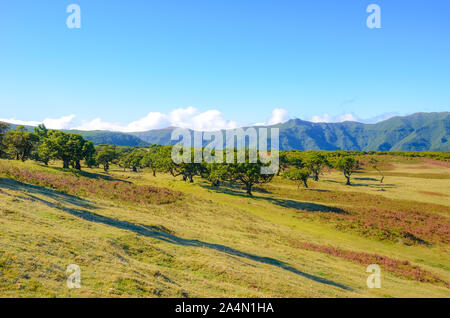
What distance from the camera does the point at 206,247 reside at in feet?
79.3

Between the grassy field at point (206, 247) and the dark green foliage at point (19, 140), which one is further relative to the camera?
the dark green foliage at point (19, 140)

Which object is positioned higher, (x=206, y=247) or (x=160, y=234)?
(x=160, y=234)

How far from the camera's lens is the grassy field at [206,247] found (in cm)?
1306

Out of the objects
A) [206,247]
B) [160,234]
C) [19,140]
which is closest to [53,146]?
[19,140]

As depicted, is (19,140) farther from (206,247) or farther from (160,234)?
(206,247)

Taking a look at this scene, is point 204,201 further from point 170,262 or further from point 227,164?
point 170,262

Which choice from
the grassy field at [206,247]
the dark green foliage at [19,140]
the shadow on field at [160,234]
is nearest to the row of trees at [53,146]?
the dark green foliage at [19,140]

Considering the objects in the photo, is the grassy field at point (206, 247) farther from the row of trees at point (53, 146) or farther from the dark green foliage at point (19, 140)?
the dark green foliage at point (19, 140)

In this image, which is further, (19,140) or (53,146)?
(19,140)

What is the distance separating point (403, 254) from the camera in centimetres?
3581

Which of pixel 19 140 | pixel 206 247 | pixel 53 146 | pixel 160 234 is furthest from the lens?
pixel 19 140

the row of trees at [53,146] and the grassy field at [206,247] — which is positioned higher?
the row of trees at [53,146]

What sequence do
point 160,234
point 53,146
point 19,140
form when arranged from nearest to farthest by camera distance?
1. point 160,234
2. point 53,146
3. point 19,140
